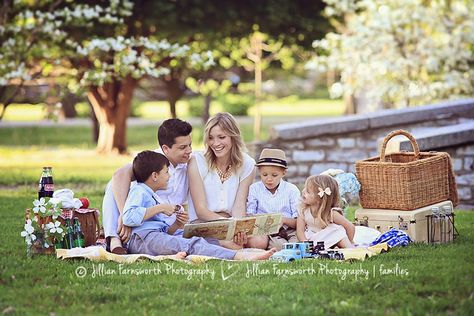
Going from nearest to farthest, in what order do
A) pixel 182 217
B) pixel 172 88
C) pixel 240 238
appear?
pixel 182 217 → pixel 240 238 → pixel 172 88

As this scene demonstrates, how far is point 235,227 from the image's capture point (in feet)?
23.6

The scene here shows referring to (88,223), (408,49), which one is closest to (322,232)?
(88,223)

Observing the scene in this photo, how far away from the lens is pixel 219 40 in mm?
16359

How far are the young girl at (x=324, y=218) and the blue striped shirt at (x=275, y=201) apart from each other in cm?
30

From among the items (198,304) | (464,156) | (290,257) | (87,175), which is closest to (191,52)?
(87,175)

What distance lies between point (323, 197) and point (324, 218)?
0.18 meters

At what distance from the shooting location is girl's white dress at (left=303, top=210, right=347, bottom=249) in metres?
7.40

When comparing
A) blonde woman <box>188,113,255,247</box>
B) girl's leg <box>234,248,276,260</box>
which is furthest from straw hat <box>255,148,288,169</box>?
girl's leg <box>234,248,276,260</box>

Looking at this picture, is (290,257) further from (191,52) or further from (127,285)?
(191,52)

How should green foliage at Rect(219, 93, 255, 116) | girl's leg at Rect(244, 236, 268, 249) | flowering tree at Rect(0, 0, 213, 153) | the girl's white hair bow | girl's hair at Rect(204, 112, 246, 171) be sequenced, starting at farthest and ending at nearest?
→ green foliage at Rect(219, 93, 255, 116) → flowering tree at Rect(0, 0, 213, 153) → girl's hair at Rect(204, 112, 246, 171) → girl's leg at Rect(244, 236, 268, 249) → the girl's white hair bow

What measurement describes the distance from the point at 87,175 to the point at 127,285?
7.68m

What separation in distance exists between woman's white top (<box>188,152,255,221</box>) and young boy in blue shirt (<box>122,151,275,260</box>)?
55cm

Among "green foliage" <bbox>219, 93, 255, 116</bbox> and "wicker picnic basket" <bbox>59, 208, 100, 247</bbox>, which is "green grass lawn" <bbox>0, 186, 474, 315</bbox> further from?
"green foliage" <bbox>219, 93, 255, 116</bbox>

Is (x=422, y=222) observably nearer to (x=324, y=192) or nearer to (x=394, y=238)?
(x=394, y=238)
